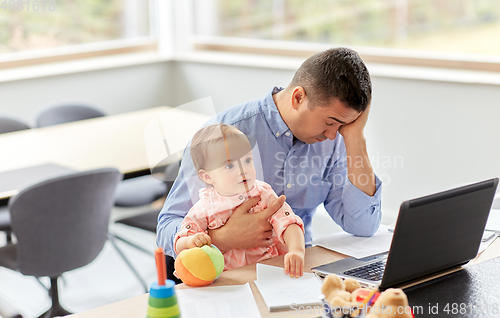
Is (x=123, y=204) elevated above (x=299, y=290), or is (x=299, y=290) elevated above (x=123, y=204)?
(x=299, y=290)

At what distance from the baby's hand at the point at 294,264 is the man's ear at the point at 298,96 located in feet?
1.47

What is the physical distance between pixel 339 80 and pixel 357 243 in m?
0.44

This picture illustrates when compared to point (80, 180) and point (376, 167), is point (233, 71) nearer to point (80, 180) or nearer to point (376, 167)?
point (376, 167)

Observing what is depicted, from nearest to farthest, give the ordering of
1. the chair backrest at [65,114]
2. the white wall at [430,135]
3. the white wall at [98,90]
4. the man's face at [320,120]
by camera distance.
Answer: the man's face at [320,120] → the white wall at [430,135] → the chair backrest at [65,114] → the white wall at [98,90]

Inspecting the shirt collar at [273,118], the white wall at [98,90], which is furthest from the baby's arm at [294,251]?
the white wall at [98,90]

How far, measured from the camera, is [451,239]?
3.81 ft

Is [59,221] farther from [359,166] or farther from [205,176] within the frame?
[359,166]

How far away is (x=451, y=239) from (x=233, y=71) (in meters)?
2.99

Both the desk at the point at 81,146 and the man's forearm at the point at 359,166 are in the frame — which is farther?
the desk at the point at 81,146

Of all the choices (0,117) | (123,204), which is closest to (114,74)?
(0,117)

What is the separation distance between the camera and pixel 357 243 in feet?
4.76

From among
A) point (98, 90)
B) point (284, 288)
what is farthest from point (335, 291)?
point (98, 90)

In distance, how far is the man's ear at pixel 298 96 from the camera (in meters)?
1.47

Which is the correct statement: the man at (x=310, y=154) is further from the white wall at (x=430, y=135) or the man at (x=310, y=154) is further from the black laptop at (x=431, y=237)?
the white wall at (x=430, y=135)
